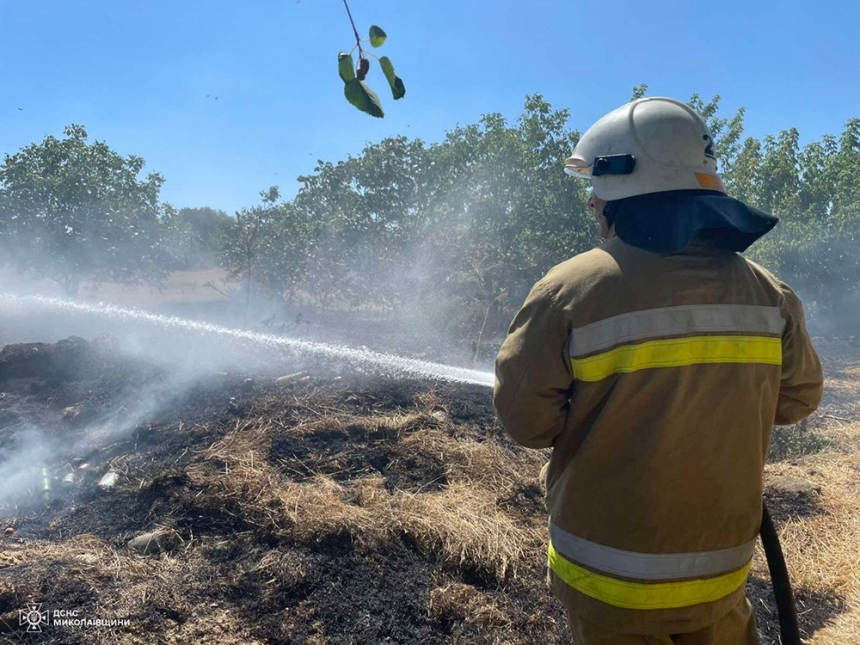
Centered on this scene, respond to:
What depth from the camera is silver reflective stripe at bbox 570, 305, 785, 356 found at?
1359mm

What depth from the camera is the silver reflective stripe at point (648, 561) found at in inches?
55.7

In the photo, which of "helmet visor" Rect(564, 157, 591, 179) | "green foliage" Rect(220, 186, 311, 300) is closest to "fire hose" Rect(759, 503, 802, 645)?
"helmet visor" Rect(564, 157, 591, 179)

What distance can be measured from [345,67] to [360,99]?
0.08 meters

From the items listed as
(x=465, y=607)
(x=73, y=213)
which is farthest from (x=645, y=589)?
(x=73, y=213)

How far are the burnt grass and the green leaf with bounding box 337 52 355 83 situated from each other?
250 cm

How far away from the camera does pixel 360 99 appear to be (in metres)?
1.19

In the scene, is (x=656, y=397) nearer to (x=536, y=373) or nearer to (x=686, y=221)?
(x=536, y=373)

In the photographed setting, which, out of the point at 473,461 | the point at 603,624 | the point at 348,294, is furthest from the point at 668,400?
the point at 348,294

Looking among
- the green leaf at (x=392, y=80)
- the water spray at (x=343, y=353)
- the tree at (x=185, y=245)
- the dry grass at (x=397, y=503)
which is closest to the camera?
the green leaf at (x=392, y=80)

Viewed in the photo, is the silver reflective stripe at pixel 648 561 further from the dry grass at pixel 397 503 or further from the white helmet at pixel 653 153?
the dry grass at pixel 397 503

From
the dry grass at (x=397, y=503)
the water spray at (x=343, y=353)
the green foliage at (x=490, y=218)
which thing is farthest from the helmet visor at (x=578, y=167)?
the green foliage at (x=490, y=218)

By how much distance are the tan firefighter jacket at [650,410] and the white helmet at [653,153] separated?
0.71 feet

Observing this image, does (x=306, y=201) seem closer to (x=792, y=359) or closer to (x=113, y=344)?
(x=113, y=344)

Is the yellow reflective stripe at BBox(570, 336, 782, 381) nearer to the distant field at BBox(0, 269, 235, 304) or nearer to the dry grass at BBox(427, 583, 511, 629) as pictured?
the dry grass at BBox(427, 583, 511, 629)
